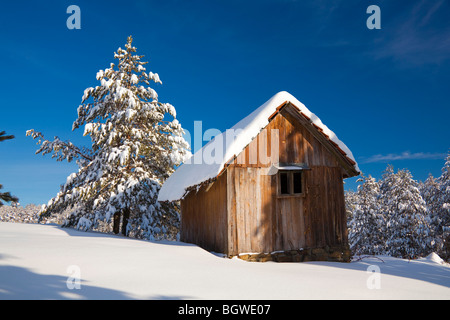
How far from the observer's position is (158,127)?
19.3 metres

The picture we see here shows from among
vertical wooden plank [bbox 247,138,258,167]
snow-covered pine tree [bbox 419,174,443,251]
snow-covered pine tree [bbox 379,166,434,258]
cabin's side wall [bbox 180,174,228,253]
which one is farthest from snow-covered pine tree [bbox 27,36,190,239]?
snow-covered pine tree [bbox 419,174,443,251]

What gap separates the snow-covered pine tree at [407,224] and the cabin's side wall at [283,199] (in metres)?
17.0

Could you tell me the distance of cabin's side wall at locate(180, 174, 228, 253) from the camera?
10.2 metres

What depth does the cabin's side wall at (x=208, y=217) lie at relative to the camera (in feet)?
33.6

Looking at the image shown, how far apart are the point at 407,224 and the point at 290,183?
19433 millimetres

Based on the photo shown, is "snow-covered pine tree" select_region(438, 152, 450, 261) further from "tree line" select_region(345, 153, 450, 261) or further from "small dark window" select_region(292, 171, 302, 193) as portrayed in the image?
"small dark window" select_region(292, 171, 302, 193)

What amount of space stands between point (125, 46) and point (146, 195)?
9.45m

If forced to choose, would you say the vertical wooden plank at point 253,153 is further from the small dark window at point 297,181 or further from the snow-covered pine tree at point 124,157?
the snow-covered pine tree at point 124,157

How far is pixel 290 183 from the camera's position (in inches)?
432

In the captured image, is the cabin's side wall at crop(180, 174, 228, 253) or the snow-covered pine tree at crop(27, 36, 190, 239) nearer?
the cabin's side wall at crop(180, 174, 228, 253)

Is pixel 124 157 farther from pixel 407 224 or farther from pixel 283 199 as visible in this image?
pixel 407 224

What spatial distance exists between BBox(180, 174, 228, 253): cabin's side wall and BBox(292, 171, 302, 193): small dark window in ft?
9.47
